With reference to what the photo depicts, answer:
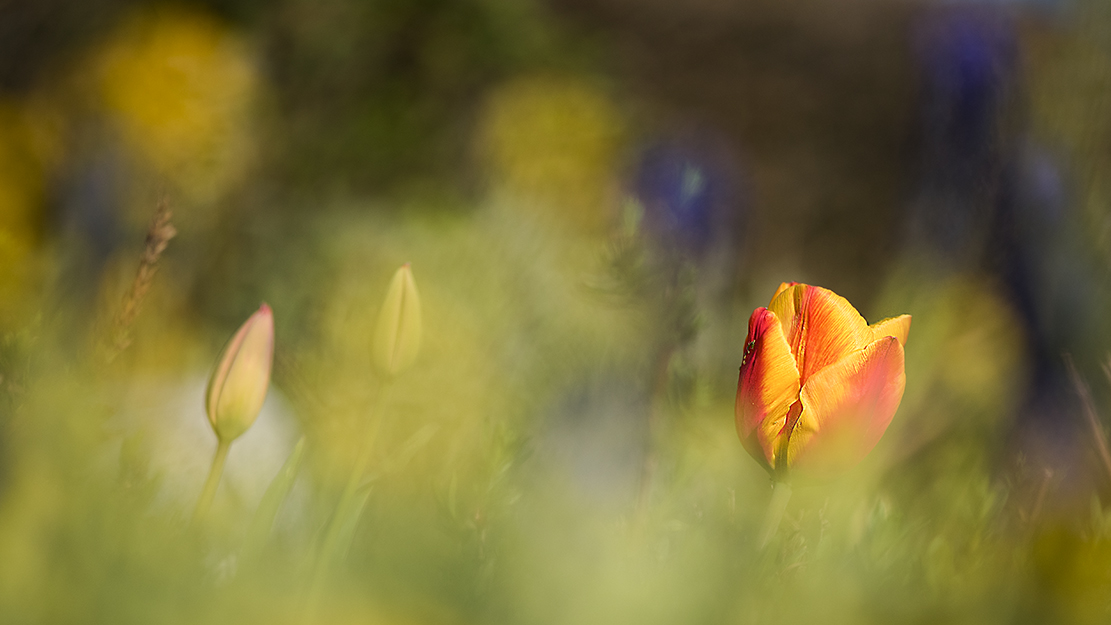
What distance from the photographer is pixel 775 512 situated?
0.20 meters

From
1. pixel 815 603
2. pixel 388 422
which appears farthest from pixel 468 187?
pixel 815 603

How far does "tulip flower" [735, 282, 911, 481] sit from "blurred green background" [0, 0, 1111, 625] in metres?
0.01

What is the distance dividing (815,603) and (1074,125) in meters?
0.22

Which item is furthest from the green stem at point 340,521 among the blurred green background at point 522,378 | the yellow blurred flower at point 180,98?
the yellow blurred flower at point 180,98

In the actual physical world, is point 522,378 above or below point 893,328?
below

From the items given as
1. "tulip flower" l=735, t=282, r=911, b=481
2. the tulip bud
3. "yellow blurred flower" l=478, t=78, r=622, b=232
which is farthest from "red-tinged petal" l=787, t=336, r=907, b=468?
"yellow blurred flower" l=478, t=78, r=622, b=232

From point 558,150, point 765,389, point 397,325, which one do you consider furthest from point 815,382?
point 558,150

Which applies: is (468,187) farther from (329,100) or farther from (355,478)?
(355,478)

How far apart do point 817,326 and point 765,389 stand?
1.1 inches

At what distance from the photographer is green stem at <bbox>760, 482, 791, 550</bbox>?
19cm

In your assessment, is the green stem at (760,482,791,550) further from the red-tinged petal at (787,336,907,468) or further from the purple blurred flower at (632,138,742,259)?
the purple blurred flower at (632,138,742,259)

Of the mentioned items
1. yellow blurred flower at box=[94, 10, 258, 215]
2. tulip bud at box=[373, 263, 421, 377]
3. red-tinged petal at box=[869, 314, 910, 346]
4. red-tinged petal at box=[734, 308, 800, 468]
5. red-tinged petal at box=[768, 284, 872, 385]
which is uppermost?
red-tinged petal at box=[869, 314, 910, 346]

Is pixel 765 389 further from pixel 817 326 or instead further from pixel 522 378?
pixel 522 378

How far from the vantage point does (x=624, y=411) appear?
36 cm
